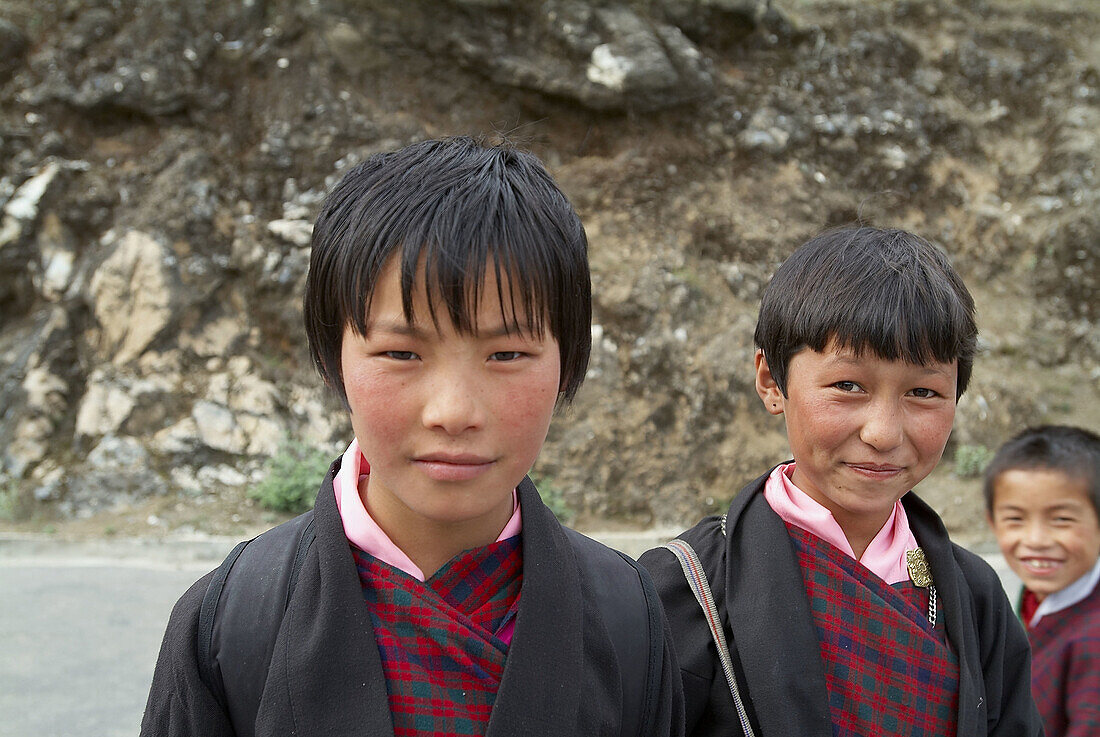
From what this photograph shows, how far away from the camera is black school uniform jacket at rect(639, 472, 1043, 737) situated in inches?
58.4

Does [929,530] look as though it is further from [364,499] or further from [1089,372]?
[1089,372]

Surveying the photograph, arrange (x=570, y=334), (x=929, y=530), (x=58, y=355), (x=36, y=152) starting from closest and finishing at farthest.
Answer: (x=570, y=334) → (x=929, y=530) → (x=58, y=355) → (x=36, y=152)

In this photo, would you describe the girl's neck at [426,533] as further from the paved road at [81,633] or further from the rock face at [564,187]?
the rock face at [564,187]

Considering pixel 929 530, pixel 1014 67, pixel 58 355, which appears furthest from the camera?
pixel 1014 67

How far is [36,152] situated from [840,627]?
6.42 meters

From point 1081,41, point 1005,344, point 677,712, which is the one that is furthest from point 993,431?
point 677,712

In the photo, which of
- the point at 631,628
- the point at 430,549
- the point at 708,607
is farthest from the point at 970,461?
the point at 430,549

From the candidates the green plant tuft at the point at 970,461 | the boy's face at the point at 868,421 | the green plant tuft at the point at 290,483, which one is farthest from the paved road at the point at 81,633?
the green plant tuft at the point at 970,461

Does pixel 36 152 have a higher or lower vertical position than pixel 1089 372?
higher

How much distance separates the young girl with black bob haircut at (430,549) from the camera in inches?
46.5

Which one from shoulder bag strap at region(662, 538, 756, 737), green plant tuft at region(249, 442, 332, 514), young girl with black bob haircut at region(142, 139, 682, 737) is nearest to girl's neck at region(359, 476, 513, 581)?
young girl with black bob haircut at region(142, 139, 682, 737)

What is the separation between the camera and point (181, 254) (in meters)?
5.77

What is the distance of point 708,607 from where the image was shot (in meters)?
1.59

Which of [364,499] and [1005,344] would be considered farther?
A: [1005,344]
